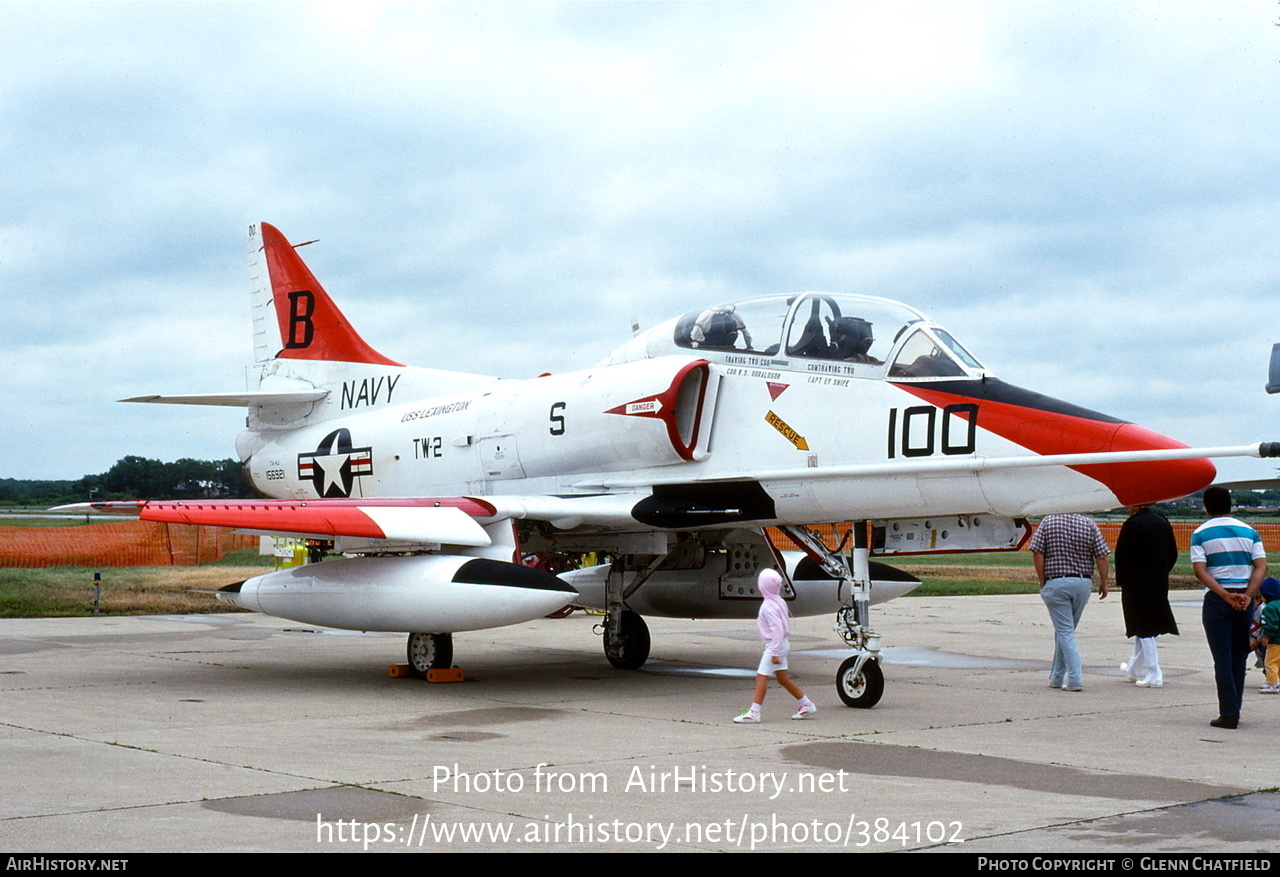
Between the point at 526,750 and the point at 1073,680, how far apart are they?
19.1 feet

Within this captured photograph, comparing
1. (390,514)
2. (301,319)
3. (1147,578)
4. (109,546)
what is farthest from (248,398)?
(109,546)

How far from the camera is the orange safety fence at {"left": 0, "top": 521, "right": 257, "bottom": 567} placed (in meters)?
30.9

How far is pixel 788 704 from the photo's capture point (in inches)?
419

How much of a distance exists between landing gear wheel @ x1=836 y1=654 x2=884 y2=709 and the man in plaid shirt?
2.38 metres

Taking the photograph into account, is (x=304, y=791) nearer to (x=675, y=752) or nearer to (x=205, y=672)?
(x=675, y=752)

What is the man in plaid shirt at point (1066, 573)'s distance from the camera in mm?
11773

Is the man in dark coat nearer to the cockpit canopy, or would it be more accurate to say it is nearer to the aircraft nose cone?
the aircraft nose cone

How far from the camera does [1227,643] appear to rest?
9.13 metres

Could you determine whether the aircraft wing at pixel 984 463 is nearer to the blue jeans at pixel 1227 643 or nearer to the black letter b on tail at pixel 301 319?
the blue jeans at pixel 1227 643

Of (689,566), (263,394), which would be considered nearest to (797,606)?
(689,566)

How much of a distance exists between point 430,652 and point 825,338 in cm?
471

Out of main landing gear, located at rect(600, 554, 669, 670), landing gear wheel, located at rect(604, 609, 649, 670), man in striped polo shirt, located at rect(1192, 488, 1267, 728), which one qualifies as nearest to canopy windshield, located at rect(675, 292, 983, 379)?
man in striped polo shirt, located at rect(1192, 488, 1267, 728)

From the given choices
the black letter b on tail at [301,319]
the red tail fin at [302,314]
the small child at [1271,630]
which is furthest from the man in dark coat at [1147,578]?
the black letter b on tail at [301,319]
